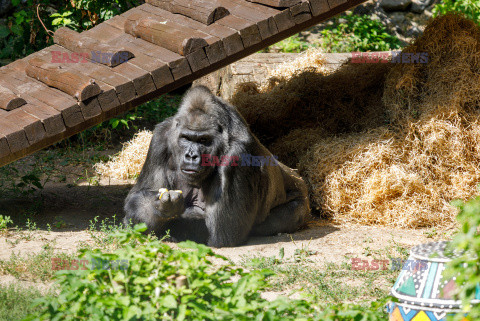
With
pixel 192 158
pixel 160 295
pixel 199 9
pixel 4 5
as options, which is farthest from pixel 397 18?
pixel 160 295

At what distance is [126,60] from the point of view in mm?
5613

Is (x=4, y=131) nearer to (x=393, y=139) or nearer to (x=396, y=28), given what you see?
Result: (x=393, y=139)

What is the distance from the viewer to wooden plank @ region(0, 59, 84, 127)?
17.0 feet

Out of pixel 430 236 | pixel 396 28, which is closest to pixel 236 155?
pixel 430 236

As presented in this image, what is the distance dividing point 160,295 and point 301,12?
370 centimetres

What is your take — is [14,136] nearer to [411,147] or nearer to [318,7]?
[318,7]

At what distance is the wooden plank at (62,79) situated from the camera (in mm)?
5176

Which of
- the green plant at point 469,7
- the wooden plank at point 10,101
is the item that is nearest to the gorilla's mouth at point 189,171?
the wooden plank at point 10,101

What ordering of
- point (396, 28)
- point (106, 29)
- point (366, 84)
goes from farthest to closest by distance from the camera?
point (396, 28) < point (366, 84) < point (106, 29)

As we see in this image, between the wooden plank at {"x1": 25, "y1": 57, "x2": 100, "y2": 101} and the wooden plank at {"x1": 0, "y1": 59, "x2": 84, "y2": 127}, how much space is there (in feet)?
0.17

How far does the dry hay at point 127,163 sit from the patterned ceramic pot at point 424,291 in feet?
17.3

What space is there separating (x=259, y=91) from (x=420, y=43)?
2.45 meters

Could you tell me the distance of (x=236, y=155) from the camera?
533 cm

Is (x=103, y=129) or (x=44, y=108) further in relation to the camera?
(x=103, y=129)
